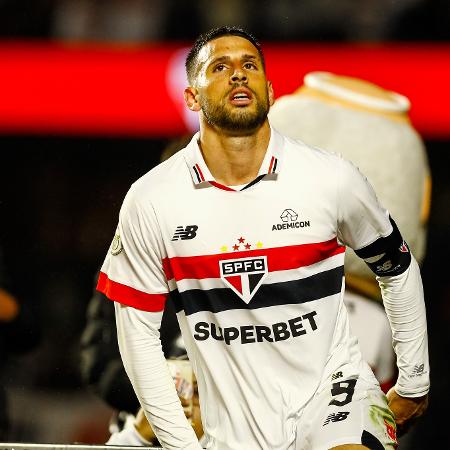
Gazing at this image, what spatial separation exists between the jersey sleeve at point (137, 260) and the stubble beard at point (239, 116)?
273mm

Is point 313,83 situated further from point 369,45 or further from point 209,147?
point 209,147

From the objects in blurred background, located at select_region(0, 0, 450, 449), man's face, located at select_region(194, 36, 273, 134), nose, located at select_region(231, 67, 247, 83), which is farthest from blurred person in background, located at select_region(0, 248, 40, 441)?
nose, located at select_region(231, 67, 247, 83)

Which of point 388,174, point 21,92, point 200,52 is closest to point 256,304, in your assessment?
point 200,52

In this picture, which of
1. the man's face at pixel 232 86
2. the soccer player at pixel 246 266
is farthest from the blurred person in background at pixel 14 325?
the man's face at pixel 232 86

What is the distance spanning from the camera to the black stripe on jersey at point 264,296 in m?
2.41

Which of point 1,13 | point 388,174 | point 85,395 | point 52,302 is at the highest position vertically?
point 1,13

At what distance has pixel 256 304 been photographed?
2406 mm

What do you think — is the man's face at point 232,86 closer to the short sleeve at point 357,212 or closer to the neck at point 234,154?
the neck at point 234,154

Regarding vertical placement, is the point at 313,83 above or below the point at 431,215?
above

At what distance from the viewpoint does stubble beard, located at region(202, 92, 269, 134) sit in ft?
7.64

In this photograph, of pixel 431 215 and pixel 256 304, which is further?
pixel 431 215

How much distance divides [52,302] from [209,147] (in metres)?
1.59

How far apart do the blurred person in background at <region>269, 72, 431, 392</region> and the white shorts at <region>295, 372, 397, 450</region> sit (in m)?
0.90

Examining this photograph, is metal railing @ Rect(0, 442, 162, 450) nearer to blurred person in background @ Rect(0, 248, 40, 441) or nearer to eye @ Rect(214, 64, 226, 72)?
blurred person in background @ Rect(0, 248, 40, 441)
